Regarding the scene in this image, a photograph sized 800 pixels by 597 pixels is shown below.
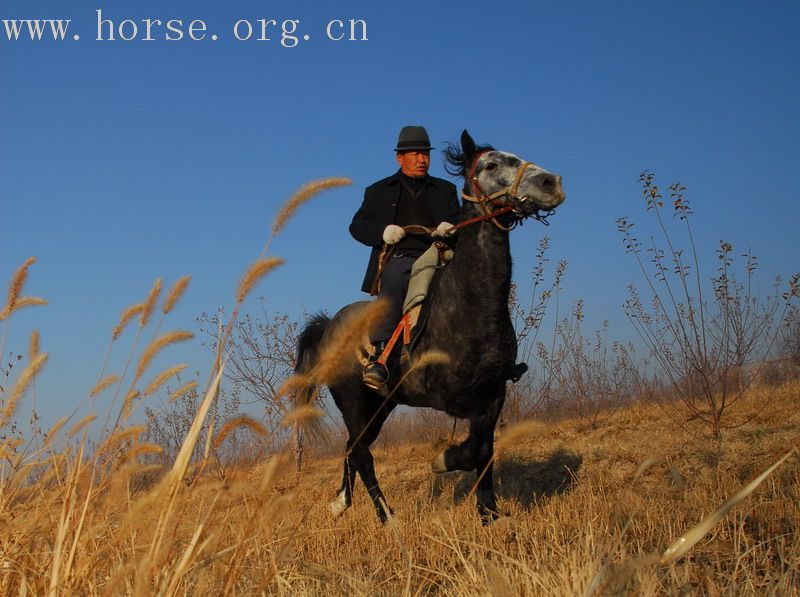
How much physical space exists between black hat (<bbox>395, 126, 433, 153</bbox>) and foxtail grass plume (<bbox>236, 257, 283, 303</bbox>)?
160 inches

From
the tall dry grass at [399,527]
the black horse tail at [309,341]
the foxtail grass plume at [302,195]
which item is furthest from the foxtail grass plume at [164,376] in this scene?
the black horse tail at [309,341]

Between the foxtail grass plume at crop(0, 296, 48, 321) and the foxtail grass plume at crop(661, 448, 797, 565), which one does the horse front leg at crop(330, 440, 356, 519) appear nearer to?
the foxtail grass plume at crop(0, 296, 48, 321)

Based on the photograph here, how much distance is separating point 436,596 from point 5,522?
1908 mm

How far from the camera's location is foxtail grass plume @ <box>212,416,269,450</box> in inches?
108

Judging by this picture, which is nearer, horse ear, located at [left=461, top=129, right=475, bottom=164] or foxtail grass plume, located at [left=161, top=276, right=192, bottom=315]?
foxtail grass plume, located at [left=161, top=276, right=192, bottom=315]

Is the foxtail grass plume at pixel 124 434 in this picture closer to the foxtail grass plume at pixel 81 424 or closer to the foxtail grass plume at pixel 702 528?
the foxtail grass plume at pixel 81 424

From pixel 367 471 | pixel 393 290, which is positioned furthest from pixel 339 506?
pixel 393 290

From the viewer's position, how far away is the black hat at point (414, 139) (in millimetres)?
6652

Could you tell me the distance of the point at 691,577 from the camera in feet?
11.0

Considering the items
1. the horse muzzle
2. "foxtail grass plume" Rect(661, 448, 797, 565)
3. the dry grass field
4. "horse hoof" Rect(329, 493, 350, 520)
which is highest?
the horse muzzle

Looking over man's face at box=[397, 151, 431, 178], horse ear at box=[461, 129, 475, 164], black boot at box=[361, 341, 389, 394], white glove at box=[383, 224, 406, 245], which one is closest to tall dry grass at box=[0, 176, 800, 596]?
black boot at box=[361, 341, 389, 394]

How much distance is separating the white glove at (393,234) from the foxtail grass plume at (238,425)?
3.49 m

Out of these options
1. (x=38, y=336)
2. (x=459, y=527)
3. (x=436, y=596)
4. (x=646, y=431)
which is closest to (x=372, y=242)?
(x=459, y=527)

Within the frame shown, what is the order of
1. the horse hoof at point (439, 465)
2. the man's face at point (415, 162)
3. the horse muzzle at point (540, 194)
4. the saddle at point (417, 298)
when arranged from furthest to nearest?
the man's face at point (415, 162)
the saddle at point (417, 298)
the horse hoof at point (439, 465)
the horse muzzle at point (540, 194)
